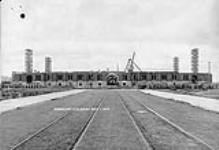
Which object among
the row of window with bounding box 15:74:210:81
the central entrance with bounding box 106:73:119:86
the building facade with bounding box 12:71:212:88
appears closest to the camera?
the central entrance with bounding box 106:73:119:86

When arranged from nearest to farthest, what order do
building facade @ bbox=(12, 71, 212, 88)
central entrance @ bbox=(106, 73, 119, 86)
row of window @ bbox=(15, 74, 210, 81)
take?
1. central entrance @ bbox=(106, 73, 119, 86)
2. building facade @ bbox=(12, 71, 212, 88)
3. row of window @ bbox=(15, 74, 210, 81)

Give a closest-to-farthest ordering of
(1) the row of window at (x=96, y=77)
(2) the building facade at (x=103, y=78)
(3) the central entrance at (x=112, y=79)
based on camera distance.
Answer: (3) the central entrance at (x=112, y=79) < (2) the building facade at (x=103, y=78) < (1) the row of window at (x=96, y=77)

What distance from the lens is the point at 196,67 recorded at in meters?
147

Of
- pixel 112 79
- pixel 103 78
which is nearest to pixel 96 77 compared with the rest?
A: pixel 103 78

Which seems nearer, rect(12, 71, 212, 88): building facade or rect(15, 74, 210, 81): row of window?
rect(12, 71, 212, 88): building facade

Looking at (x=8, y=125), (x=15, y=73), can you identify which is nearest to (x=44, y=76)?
(x=15, y=73)

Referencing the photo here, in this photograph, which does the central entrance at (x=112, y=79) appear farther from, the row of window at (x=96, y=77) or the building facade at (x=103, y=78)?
the row of window at (x=96, y=77)

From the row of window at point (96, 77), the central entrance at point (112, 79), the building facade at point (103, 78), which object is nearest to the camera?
the central entrance at point (112, 79)

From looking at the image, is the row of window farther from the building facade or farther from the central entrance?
the central entrance

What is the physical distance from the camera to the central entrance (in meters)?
138

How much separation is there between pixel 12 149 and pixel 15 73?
5811 inches

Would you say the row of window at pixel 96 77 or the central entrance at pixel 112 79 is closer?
the central entrance at pixel 112 79

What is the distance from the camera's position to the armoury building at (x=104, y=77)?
141125 mm

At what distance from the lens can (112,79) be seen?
457 ft
